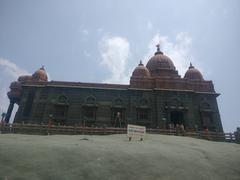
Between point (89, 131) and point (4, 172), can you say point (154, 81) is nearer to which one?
point (89, 131)

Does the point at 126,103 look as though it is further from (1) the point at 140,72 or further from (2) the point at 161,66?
(2) the point at 161,66

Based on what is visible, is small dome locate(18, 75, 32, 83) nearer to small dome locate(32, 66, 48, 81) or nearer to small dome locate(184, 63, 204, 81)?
small dome locate(32, 66, 48, 81)

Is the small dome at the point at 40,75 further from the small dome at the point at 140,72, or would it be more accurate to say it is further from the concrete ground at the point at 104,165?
the concrete ground at the point at 104,165

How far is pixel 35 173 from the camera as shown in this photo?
A: 6145mm

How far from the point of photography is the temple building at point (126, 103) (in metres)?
26.3

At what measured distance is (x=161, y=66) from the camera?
33906mm

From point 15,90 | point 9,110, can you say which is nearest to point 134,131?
point 15,90

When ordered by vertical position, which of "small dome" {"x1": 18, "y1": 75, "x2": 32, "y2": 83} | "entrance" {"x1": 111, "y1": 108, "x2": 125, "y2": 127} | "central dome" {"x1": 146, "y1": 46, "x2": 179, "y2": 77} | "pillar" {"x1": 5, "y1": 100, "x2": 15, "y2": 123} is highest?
"central dome" {"x1": 146, "y1": 46, "x2": 179, "y2": 77}

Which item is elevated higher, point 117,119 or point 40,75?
point 40,75

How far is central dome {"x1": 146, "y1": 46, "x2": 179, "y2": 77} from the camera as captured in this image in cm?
3309

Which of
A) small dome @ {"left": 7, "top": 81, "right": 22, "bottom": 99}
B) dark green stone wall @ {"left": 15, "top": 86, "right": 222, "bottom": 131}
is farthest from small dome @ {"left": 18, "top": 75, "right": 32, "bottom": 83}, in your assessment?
dark green stone wall @ {"left": 15, "top": 86, "right": 222, "bottom": 131}

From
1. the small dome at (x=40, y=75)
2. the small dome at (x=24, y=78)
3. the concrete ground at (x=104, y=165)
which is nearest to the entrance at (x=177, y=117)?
the concrete ground at (x=104, y=165)

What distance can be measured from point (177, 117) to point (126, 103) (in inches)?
310

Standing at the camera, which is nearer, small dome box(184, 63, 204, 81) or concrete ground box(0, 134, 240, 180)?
concrete ground box(0, 134, 240, 180)
